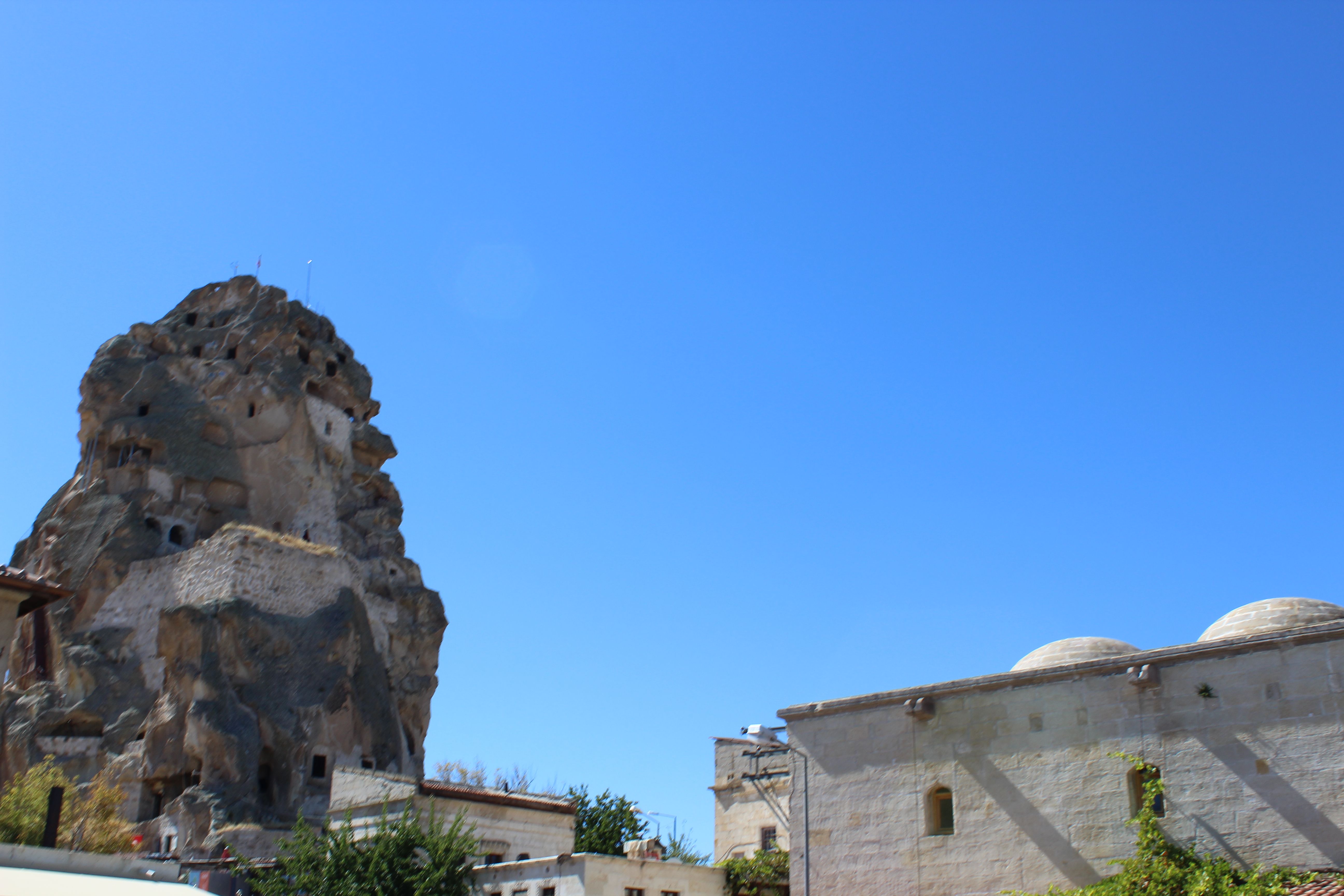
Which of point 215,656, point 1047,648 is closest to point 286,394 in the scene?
point 215,656

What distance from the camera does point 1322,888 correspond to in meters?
17.0

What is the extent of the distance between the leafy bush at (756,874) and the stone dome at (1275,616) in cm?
1000

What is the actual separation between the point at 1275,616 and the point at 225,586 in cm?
3350

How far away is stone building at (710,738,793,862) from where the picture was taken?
37250 millimetres

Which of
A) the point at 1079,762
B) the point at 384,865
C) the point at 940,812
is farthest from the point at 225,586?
the point at 1079,762

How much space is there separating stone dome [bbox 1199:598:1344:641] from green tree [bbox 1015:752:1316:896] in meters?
4.06

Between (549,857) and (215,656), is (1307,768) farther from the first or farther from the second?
(215,656)

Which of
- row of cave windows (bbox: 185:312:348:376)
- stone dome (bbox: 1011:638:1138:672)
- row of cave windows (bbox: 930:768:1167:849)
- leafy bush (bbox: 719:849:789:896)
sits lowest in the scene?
leafy bush (bbox: 719:849:789:896)

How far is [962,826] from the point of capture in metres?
21.4

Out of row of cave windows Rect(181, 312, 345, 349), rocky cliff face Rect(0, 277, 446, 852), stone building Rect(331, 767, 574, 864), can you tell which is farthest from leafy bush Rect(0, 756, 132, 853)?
row of cave windows Rect(181, 312, 345, 349)

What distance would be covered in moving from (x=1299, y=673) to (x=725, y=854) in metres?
23.7

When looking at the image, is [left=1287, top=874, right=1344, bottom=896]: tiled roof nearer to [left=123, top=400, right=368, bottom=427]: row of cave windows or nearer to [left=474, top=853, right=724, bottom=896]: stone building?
[left=474, top=853, right=724, bottom=896]: stone building

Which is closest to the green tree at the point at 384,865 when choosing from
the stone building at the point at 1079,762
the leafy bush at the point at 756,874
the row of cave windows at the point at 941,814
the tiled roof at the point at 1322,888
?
the leafy bush at the point at 756,874

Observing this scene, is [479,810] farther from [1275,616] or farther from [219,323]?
[219,323]
